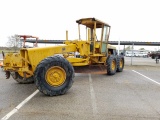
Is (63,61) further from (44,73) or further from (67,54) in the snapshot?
(67,54)

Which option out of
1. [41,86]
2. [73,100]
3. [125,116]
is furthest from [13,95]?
[125,116]

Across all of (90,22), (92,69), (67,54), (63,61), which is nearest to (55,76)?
(63,61)

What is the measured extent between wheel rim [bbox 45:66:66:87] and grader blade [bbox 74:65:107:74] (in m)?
3.73

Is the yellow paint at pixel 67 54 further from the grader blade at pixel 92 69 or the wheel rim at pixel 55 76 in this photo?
the grader blade at pixel 92 69

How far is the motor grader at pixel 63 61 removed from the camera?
587cm

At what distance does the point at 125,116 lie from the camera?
4.25m

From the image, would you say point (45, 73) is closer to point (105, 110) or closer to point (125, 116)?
point (105, 110)

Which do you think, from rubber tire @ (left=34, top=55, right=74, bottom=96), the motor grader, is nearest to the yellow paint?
the motor grader

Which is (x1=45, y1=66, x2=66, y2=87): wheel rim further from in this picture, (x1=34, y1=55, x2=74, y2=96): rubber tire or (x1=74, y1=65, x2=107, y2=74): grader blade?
(x1=74, y1=65, x2=107, y2=74): grader blade

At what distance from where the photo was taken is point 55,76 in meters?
6.04

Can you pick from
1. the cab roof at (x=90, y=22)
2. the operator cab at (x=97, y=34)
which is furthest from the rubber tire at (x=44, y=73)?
the cab roof at (x=90, y=22)

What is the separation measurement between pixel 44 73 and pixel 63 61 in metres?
0.75

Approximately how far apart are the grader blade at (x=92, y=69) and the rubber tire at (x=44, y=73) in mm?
3695

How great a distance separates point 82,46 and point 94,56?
1.30 m
